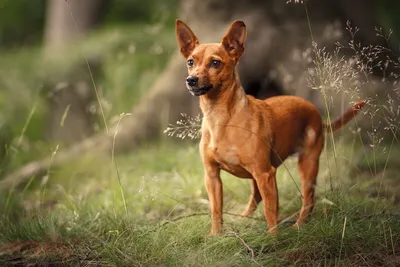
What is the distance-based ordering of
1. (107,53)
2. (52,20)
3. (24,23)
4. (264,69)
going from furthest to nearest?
1. (24,23)
2. (52,20)
3. (107,53)
4. (264,69)

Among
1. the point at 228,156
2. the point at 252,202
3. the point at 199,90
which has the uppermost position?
the point at 199,90

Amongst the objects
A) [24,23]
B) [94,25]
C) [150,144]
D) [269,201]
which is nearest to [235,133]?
[269,201]

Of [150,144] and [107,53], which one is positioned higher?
[107,53]

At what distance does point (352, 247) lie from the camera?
3.49 m

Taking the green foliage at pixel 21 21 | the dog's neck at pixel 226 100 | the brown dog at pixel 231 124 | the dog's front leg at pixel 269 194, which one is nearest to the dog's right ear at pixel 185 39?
the brown dog at pixel 231 124

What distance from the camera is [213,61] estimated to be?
3805 mm

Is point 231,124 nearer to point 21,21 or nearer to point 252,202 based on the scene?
point 252,202

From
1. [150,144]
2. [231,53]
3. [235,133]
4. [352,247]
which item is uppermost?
[231,53]

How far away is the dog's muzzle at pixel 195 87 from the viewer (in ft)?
12.0

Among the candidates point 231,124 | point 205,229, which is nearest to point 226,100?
point 231,124

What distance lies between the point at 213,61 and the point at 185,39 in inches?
14.5

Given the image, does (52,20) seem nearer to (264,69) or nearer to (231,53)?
(264,69)

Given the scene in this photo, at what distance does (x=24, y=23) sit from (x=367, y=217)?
12.6m

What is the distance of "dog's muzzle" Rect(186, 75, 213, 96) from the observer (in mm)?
3672
